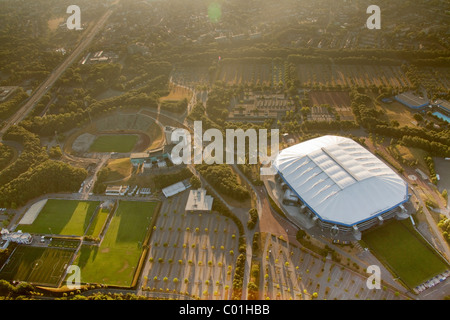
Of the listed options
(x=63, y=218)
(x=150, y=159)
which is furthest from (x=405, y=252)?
(x=63, y=218)

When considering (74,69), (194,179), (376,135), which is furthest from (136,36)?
(376,135)

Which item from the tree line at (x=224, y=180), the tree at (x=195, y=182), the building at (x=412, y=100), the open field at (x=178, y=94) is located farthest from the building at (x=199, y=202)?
the building at (x=412, y=100)

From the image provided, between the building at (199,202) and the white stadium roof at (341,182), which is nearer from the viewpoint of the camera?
the white stadium roof at (341,182)

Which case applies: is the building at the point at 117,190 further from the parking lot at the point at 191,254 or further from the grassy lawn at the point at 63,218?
the parking lot at the point at 191,254

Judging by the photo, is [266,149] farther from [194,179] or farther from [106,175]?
[106,175]

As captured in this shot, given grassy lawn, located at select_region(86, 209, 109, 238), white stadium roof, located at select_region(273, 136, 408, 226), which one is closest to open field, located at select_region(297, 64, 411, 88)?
white stadium roof, located at select_region(273, 136, 408, 226)

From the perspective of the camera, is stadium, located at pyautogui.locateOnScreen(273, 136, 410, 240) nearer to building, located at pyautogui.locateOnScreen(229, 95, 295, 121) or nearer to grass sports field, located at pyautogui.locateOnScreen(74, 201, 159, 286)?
building, located at pyautogui.locateOnScreen(229, 95, 295, 121)
